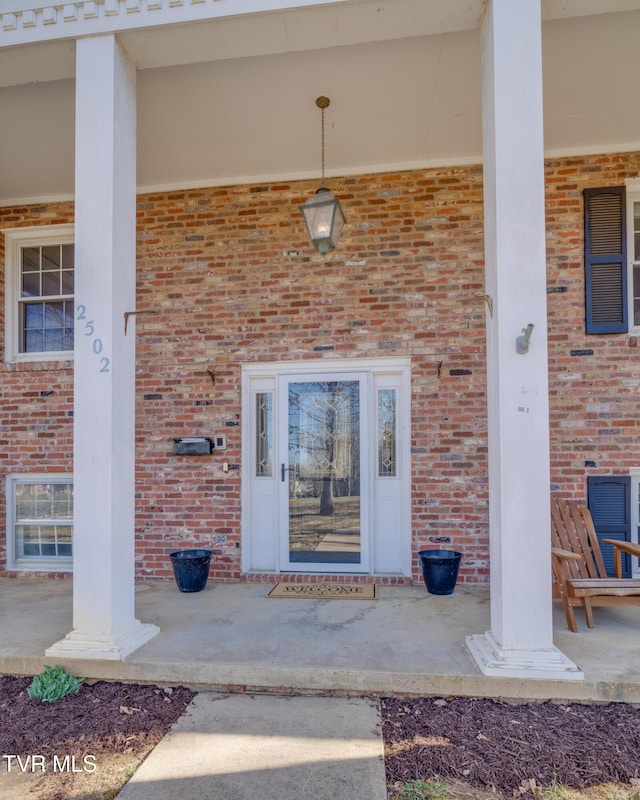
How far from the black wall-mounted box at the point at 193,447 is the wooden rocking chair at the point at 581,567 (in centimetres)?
303

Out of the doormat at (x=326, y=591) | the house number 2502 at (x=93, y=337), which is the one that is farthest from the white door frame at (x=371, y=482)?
the house number 2502 at (x=93, y=337)

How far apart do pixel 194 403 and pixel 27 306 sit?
2154 millimetres

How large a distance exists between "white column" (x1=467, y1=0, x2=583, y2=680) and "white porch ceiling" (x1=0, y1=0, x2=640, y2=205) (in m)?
0.46

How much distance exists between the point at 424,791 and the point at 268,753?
0.71m

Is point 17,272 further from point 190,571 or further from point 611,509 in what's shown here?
point 611,509

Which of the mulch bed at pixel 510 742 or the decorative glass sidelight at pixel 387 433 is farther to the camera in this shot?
the decorative glass sidelight at pixel 387 433

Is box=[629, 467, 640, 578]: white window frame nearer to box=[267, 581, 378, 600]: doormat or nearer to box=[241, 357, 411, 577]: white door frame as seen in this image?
box=[241, 357, 411, 577]: white door frame

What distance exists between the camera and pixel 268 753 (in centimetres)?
248

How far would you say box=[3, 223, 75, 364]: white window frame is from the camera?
5512mm

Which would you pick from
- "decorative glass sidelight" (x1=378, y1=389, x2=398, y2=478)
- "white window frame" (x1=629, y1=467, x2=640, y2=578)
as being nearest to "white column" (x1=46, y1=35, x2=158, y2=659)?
"decorative glass sidelight" (x1=378, y1=389, x2=398, y2=478)

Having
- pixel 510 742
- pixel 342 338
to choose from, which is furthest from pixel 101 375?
pixel 510 742

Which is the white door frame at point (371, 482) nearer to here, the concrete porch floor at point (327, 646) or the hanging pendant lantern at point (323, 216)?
the concrete porch floor at point (327, 646)

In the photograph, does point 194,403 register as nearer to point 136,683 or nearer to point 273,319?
point 273,319

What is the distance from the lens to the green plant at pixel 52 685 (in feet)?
9.75
